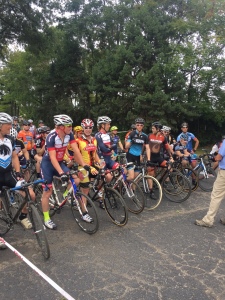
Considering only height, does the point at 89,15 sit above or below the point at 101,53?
above

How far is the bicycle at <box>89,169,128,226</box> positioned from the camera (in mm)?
5125

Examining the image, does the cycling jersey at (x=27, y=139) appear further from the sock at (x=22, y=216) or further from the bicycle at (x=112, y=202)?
the sock at (x=22, y=216)

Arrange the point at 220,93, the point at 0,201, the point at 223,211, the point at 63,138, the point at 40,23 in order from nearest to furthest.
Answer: the point at 0,201 → the point at 63,138 → the point at 223,211 → the point at 220,93 → the point at 40,23

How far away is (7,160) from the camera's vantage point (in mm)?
4426

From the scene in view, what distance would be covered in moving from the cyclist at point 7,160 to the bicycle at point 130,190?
2124 millimetres

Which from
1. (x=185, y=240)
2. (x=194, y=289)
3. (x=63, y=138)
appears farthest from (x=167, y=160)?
(x=194, y=289)

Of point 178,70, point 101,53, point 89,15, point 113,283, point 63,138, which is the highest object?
point 89,15

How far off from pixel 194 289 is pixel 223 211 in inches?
129

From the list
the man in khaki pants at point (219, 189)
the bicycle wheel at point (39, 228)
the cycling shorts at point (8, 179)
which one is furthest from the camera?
the man in khaki pants at point (219, 189)

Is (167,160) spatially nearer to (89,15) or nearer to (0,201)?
(0,201)

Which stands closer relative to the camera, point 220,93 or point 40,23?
point 220,93

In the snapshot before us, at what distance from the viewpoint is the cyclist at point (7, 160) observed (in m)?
4.24

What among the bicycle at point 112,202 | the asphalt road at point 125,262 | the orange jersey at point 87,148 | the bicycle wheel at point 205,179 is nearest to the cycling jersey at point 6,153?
the asphalt road at point 125,262

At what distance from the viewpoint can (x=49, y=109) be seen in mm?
30750
